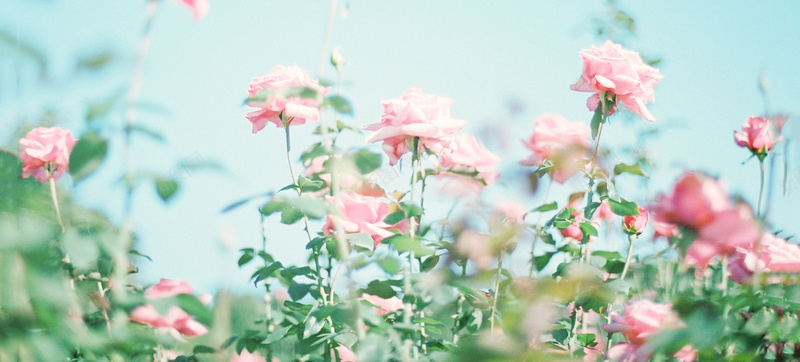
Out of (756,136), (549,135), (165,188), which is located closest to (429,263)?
(549,135)

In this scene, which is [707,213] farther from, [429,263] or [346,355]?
[346,355]

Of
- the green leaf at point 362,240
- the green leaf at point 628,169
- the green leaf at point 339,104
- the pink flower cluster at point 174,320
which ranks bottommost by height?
the pink flower cluster at point 174,320

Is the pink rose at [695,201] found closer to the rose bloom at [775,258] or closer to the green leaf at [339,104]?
the green leaf at [339,104]

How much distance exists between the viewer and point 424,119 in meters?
1.79

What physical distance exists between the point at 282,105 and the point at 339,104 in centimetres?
80

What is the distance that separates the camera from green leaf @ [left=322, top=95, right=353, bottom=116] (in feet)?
3.53

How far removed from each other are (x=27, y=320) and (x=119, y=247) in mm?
151

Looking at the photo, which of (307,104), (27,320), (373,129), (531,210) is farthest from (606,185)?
(27,320)

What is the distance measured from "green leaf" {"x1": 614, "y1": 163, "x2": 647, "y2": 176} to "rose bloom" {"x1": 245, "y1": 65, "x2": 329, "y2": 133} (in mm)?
973

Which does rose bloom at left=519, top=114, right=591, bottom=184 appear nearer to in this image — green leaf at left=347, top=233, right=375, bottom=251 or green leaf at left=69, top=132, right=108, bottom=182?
green leaf at left=347, top=233, right=375, bottom=251

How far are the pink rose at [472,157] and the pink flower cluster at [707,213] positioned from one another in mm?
1467

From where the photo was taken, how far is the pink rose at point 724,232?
0.70 metres

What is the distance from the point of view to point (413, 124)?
1772 mm

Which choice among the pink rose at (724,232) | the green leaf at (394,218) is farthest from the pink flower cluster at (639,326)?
the green leaf at (394,218)
